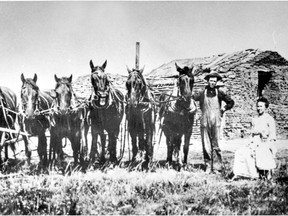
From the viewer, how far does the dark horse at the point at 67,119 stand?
6797 millimetres

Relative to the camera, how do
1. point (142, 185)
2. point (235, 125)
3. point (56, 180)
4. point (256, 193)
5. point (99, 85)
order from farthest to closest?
1. point (235, 125)
2. point (99, 85)
3. point (56, 180)
4. point (142, 185)
5. point (256, 193)

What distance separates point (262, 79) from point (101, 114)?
40.6 feet

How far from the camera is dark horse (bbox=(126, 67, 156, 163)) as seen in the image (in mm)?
7008

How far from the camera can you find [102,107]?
7.12m

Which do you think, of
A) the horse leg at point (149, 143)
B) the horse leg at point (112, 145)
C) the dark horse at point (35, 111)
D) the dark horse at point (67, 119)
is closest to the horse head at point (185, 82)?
the horse leg at point (149, 143)

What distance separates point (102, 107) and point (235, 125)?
392 inches

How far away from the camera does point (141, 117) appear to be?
7273 mm

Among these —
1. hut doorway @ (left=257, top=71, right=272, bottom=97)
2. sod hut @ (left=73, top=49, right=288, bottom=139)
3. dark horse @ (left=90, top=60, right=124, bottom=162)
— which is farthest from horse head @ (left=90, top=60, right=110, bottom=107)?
hut doorway @ (left=257, top=71, right=272, bottom=97)

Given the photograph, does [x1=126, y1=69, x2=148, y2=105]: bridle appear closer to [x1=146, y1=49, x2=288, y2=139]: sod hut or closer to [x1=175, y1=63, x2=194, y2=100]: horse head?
[x1=175, y1=63, x2=194, y2=100]: horse head

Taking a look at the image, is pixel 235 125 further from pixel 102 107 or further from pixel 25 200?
pixel 25 200

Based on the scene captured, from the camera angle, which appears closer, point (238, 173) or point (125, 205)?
point (125, 205)

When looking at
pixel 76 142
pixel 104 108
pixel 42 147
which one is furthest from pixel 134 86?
pixel 42 147

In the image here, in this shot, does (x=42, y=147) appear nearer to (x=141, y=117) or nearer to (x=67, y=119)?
(x=67, y=119)

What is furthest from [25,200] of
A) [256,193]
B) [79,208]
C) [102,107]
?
[256,193]
